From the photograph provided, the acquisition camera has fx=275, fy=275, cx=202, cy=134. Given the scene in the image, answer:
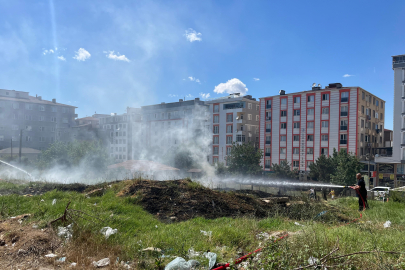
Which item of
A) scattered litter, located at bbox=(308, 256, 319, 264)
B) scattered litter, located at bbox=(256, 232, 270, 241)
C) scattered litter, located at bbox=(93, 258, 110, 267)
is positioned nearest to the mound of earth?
scattered litter, located at bbox=(256, 232, 270, 241)

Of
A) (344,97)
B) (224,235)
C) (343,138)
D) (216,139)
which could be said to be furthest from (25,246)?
(216,139)

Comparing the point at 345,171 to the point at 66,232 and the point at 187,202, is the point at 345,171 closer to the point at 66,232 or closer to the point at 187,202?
the point at 187,202

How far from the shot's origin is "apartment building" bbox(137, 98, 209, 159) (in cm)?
5497

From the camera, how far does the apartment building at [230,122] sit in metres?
49.4

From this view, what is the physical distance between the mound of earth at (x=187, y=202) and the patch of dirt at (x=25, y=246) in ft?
11.2

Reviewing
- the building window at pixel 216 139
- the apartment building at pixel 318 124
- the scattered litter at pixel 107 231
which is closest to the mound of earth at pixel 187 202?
the scattered litter at pixel 107 231

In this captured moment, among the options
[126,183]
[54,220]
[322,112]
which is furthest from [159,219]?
[322,112]

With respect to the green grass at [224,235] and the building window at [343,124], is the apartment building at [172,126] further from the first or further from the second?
the green grass at [224,235]

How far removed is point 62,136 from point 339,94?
57.2 meters

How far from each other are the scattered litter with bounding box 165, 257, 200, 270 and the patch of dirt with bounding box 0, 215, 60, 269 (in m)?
2.11

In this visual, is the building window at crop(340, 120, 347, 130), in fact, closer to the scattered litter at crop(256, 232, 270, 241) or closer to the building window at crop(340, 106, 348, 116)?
the building window at crop(340, 106, 348, 116)

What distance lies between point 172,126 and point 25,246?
173ft

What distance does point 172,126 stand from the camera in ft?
190

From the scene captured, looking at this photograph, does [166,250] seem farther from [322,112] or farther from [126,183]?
[322,112]
